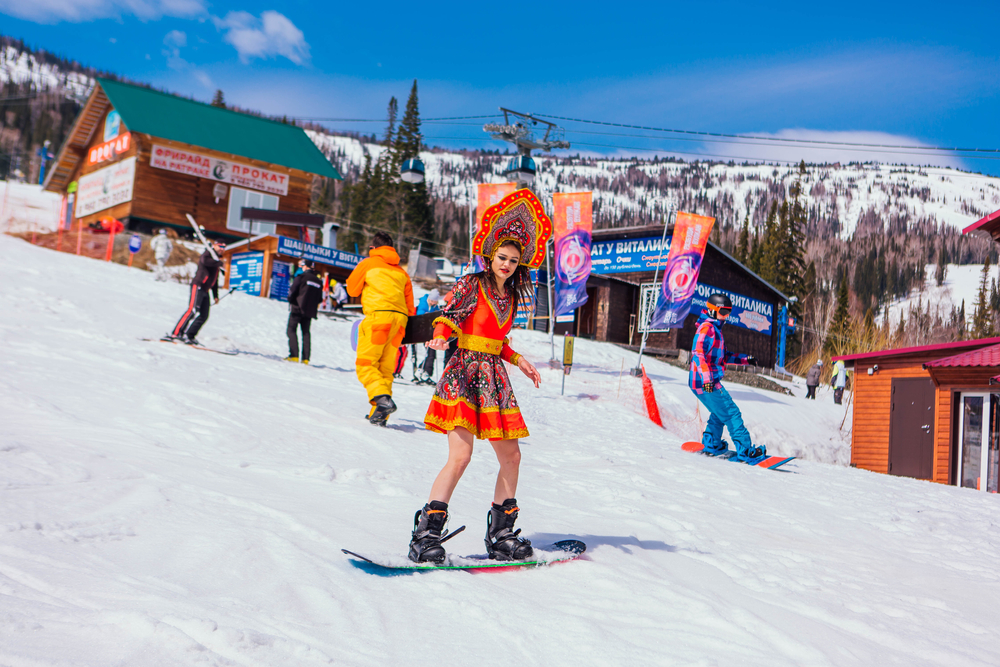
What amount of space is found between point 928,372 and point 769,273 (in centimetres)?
4550

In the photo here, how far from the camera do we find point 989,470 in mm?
15219

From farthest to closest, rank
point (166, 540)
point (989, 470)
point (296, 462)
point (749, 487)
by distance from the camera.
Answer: point (989, 470)
point (749, 487)
point (296, 462)
point (166, 540)

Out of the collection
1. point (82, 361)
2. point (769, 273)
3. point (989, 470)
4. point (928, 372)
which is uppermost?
point (769, 273)

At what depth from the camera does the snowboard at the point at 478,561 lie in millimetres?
3064

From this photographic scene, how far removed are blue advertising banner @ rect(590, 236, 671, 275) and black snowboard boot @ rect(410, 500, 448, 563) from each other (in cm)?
2865

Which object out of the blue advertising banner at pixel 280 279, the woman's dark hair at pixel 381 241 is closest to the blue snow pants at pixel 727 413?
the woman's dark hair at pixel 381 241

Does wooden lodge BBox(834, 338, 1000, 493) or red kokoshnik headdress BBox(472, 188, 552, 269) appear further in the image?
wooden lodge BBox(834, 338, 1000, 493)

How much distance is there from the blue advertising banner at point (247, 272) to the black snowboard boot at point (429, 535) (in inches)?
915

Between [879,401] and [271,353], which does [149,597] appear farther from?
[879,401]

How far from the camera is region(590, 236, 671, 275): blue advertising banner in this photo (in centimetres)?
3136

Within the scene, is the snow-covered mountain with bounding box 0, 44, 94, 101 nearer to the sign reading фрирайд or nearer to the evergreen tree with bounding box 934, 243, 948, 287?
the sign reading фрирайд

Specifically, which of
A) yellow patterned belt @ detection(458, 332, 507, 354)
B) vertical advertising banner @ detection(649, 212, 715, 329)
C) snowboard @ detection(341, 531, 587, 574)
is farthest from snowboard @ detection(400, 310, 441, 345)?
vertical advertising banner @ detection(649, 212, 715, 329)

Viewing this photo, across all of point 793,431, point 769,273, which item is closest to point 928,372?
point 793,431

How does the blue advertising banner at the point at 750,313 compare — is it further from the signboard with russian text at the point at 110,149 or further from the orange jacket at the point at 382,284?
the signboard with russian text at the point at 110,149
